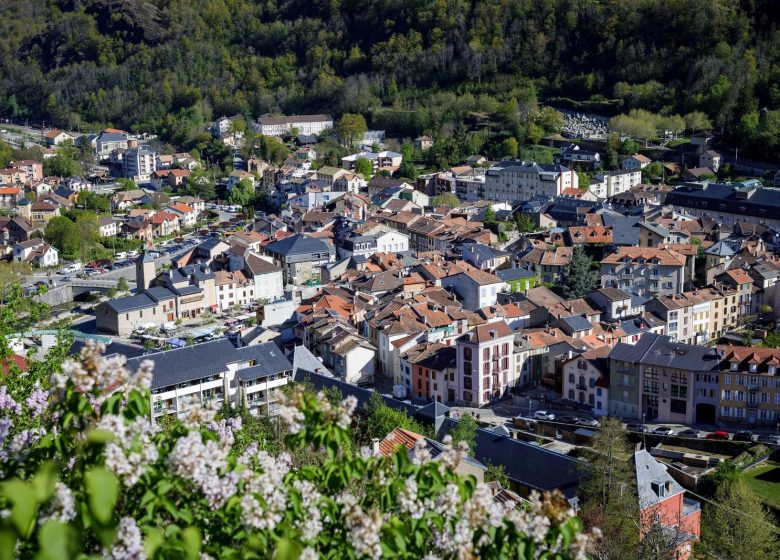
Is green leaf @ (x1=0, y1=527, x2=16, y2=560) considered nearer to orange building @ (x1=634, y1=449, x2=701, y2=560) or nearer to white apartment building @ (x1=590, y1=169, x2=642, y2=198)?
orange building @ (x1=634, y1=449, x2=701, y2=560)

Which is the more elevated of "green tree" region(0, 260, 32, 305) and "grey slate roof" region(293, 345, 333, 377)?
"grey slate roof" region(293, 345, 333, 377)

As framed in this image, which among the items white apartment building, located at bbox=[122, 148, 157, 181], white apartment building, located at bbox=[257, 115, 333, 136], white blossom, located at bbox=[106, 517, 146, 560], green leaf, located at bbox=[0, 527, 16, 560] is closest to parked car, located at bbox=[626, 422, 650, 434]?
white blossom, located at bbox=[106, 517, 146, 560]

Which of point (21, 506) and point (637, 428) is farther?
point (637, 428)

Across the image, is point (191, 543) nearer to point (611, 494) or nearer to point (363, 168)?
point (611, 494)

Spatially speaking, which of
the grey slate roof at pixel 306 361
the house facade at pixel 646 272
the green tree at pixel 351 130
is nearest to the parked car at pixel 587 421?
the grey slate roof at pixel 306 361

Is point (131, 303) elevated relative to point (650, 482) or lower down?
lower down

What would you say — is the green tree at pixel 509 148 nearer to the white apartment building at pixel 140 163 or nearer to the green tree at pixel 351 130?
the green tree at pixel 351 130

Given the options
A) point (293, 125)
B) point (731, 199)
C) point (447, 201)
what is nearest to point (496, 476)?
point (731, 199)
